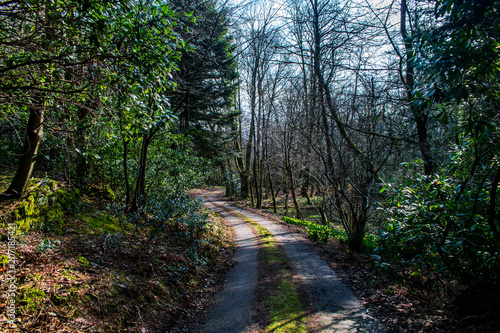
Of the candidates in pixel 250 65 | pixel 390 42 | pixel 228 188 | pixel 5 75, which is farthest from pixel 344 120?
pixel 228 188

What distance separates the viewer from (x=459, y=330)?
11.5 ft

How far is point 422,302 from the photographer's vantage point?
4.34 m

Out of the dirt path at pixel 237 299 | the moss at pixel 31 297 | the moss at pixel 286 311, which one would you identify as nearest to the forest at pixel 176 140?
the moss at pixel 31 297

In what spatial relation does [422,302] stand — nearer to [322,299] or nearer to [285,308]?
[322,299]

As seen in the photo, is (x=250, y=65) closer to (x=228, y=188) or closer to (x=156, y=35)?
(x=228, y=188)

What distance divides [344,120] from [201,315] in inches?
319

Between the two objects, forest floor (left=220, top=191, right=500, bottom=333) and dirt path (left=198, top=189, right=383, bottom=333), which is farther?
dirt path (left=198, top=189, right=383, bottom=333)

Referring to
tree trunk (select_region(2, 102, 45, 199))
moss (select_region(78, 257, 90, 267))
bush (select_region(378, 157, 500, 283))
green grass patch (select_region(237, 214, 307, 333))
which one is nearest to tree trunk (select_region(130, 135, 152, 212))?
tree trunk (select_region(2, 102, 45, 199))

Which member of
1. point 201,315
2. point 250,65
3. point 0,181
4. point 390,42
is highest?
point 250,65

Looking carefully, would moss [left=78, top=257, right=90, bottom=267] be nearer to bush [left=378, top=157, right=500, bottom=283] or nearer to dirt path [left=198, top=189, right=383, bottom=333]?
dirt path [left=198, top=189, right=383, bottom=333]

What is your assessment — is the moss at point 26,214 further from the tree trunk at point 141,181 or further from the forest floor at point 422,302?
the forest floor at point 422,302

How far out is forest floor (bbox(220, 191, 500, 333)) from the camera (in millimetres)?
3484

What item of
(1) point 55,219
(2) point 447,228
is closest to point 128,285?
Answer: (1) point 55,219

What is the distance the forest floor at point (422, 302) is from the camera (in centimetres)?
348
